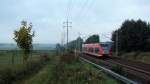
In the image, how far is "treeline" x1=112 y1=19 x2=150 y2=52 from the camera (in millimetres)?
79250

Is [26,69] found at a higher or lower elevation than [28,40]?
lower

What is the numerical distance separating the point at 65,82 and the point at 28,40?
18608 millimetres

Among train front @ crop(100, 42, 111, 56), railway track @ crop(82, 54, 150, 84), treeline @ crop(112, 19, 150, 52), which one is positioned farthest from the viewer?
treeline @ crop(112, 19, 150, 52)

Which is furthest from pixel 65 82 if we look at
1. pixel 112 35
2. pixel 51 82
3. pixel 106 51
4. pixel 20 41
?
pixel 112 35

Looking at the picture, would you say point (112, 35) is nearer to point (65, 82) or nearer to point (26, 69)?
point (26, 69)

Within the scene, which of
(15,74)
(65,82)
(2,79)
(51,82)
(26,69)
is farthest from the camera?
(26,69)

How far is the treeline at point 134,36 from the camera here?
79.2 metres

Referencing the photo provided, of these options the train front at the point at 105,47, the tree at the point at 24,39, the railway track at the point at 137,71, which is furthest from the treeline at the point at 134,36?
the tree at the point at 24,39

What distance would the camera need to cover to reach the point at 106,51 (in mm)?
60656

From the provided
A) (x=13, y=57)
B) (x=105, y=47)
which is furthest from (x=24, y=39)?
(x=105, y=47)

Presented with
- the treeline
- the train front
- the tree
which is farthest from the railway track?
the treeline

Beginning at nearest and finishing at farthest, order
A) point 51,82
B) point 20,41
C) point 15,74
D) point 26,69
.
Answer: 1. point 51,82
2. point 15,74
3. point 26,69
4. point 20,41

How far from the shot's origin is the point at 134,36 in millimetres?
80625

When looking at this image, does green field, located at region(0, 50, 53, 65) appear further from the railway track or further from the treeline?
the treeline
